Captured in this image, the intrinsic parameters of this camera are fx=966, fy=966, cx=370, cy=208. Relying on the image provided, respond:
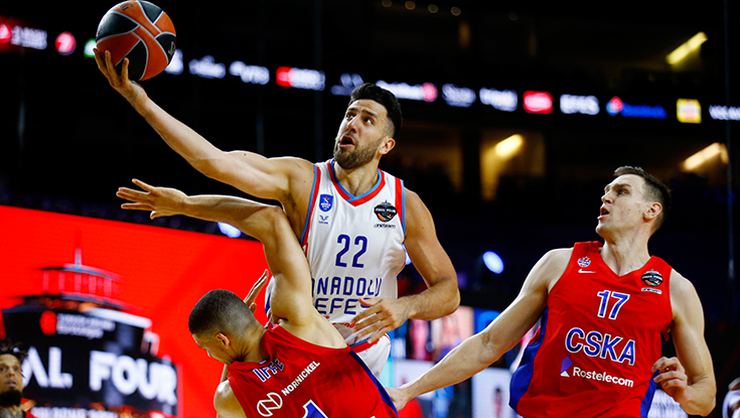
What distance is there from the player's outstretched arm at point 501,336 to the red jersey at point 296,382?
0.57 m

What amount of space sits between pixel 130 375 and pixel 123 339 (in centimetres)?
33

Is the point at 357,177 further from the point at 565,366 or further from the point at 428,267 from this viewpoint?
the point at 565,366

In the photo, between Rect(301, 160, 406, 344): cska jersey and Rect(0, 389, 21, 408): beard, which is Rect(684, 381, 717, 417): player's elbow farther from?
Rect(0, 389, 21, 408): beard

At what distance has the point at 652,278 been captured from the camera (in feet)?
14.5

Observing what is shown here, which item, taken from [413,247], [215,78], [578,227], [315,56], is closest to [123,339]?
[413,247]

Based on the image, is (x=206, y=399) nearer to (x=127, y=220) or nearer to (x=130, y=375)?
(x=130, y=375)

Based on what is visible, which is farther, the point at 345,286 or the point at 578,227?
the point at 578,227

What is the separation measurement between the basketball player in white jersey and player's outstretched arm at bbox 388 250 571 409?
0.26 meters

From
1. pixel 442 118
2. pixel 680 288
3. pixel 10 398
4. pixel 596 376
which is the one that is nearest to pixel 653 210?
pixel 680 288

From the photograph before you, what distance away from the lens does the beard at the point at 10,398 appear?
680cm

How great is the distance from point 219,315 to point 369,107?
1543 mm

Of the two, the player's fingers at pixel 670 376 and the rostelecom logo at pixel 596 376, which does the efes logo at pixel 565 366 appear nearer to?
the rostelecom logo at pixel 596 376

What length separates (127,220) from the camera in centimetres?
923

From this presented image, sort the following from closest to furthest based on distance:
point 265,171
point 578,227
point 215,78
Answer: point 265,171 → point 215,78 → point 578,227
